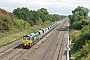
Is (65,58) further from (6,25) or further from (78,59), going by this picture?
(6,25)

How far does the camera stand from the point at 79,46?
122ft

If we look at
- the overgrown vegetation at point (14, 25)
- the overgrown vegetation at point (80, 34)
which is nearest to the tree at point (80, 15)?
the overgrown vegetation at point (80, 34)

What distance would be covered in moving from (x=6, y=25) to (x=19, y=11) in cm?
4485

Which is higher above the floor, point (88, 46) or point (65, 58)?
point (88, 46)

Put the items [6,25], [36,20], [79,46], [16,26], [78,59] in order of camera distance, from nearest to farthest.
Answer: [78,59]
[79,46]
[6,25]
[16,26]
[36,20]

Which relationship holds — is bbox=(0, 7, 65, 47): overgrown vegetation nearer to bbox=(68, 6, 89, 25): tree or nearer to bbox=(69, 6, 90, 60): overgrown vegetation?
bbox=(69, 6, 90, 60): overgrown vegetation

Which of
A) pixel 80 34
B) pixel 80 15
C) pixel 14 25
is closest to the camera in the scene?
pixel 80 34

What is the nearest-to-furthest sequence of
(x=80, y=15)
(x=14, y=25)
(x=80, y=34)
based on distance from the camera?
(x=80, y=34)
(x=14, y=25)
(x=80, y=15)

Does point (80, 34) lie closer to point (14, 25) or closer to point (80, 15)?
point (14, 25)

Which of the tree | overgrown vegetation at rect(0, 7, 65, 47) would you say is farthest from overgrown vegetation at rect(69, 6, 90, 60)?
overgrown vegetation at rect(0, 7, 65, 47)

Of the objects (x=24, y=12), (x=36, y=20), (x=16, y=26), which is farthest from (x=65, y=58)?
(x=36, y=20)

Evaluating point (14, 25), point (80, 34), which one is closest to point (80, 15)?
point (14, 25)

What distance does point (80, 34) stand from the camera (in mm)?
44469

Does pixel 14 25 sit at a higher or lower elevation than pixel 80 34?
lower
